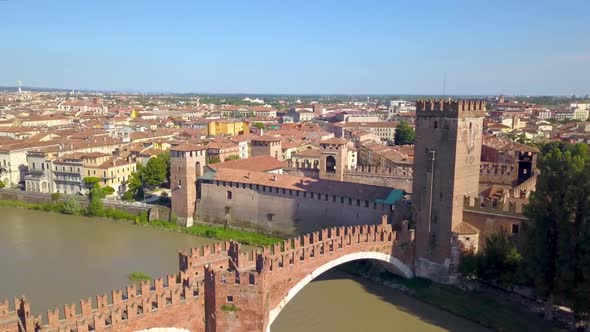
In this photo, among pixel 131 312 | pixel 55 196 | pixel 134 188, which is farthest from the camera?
pixel 134 188

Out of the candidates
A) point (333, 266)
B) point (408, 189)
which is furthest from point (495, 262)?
point (408, 189)

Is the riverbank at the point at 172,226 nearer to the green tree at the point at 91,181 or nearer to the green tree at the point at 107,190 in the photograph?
the green tree at the point at 91,181

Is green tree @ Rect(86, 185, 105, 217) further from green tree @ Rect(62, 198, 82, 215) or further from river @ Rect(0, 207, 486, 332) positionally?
river @ Rect(0, 207, 486, 332)

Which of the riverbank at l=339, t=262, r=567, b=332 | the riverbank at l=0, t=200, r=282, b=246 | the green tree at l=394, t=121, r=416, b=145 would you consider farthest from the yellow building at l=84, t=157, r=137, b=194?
the green tree at l=394, t=121, r=416, b=145

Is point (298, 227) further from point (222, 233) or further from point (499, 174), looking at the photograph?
point (499, 174)

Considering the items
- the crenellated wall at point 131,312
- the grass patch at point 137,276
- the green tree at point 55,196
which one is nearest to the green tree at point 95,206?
the green tree at point 55,196

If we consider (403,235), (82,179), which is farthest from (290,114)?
(403,235)

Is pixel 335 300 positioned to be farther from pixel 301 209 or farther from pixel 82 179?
pixel 82 179
